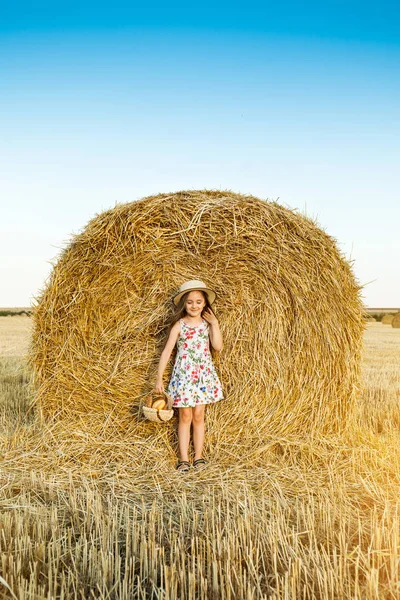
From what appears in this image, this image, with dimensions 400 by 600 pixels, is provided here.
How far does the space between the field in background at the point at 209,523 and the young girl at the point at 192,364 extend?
13.1 inches

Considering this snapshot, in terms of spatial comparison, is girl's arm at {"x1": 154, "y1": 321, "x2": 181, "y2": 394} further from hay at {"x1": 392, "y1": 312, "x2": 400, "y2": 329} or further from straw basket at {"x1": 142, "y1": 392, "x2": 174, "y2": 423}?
hay at {"x1": 392, "y1": 312, "x2": 400, "y2": 329}

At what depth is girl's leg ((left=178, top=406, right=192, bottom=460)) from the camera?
449 cm

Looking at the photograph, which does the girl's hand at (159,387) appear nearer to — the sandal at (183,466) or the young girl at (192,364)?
the young girl at (192,364)

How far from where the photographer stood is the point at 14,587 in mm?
2256

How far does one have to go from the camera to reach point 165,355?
4.59 m

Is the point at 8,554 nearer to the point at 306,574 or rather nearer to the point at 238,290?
the point at 306,574

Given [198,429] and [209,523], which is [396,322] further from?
[209,523]

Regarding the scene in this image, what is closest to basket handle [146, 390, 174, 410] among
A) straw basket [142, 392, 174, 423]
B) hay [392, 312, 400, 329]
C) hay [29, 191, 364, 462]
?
straw basket [142, 392, 174, 423]

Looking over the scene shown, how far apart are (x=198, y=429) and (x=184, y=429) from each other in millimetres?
113

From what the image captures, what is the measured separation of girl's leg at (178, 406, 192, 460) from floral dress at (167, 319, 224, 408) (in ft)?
0.32

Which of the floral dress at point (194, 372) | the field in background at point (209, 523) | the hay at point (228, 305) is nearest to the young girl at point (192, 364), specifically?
the floral dress at point (194, 372)

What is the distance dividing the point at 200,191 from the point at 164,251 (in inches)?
23.1

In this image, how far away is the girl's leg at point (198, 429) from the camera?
452cm

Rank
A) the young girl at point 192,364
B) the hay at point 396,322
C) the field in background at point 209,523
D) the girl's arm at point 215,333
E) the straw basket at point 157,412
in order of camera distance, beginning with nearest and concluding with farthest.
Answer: the field in background at point 209,523
the straw basket at point 157,412
the young girl at point 192,364
the girl's arm at point 215,333
the hay at point 396,322
